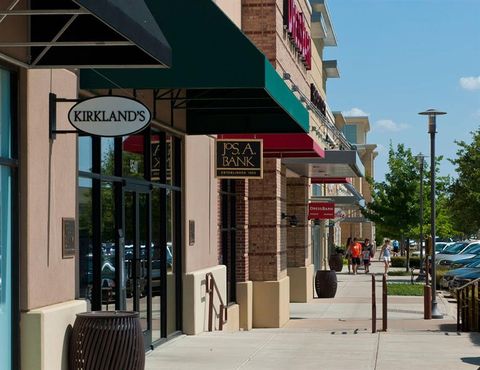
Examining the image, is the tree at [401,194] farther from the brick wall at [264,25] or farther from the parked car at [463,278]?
the brick wall at [264,25]

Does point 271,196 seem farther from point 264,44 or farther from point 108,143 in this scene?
point 108,143

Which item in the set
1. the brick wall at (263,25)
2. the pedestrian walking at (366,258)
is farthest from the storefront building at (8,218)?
the pedestrian walking at (366,258)

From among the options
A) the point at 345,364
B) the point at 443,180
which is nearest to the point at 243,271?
the point at 345,364

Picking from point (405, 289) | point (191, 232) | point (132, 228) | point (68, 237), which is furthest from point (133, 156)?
point (405, 289)

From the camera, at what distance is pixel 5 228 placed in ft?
31.9

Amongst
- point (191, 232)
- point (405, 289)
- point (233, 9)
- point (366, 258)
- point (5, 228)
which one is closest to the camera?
point (5, 228)

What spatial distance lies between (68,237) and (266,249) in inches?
516

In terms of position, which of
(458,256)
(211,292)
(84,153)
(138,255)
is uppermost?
(84,153)

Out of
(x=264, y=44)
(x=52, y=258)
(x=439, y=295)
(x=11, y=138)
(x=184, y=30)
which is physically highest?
(x=264, y=44)

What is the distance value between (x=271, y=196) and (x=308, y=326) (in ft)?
10.0

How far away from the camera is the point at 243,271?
75.4 feet

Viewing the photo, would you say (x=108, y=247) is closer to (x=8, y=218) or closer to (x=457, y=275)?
(x=8, y=218)

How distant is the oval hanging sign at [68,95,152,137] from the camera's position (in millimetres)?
10352

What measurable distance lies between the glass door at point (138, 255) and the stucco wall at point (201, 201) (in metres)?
2.06
